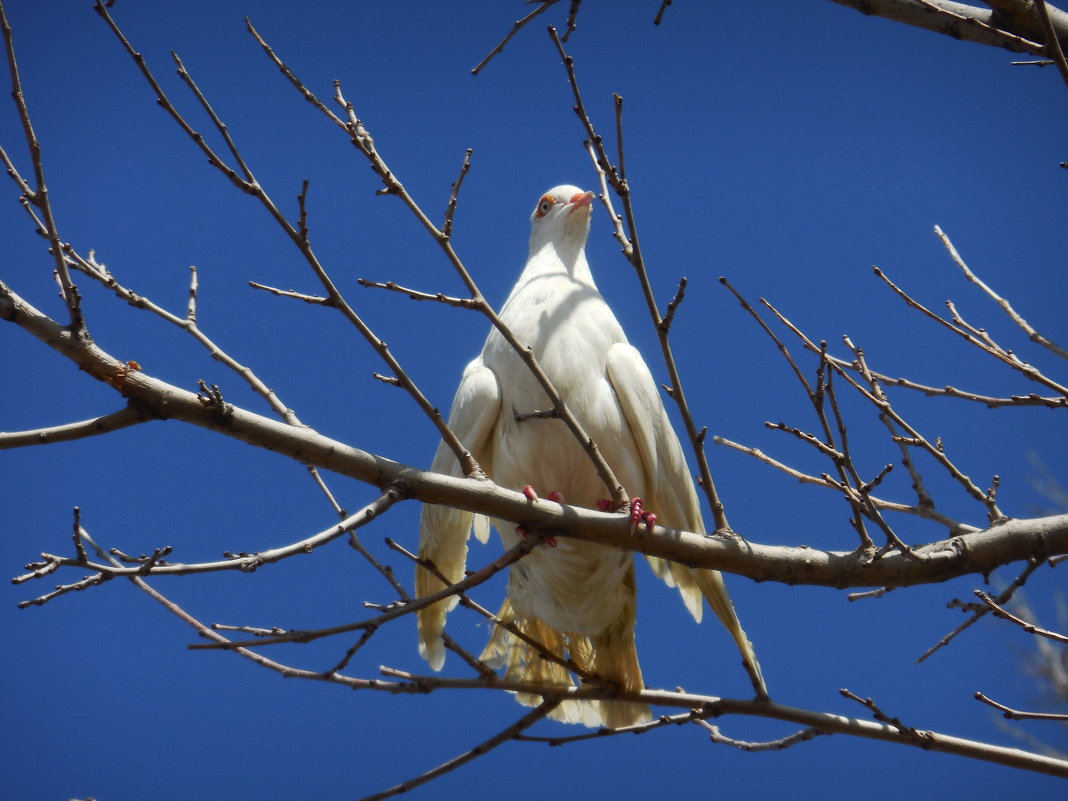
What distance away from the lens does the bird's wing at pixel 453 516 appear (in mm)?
5020

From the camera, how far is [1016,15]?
360 cm

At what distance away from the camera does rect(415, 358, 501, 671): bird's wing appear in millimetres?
5020

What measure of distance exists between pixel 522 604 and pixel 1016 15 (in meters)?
3.33

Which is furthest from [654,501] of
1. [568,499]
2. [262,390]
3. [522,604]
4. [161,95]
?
[161,95]

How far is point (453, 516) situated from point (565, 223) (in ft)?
7.03

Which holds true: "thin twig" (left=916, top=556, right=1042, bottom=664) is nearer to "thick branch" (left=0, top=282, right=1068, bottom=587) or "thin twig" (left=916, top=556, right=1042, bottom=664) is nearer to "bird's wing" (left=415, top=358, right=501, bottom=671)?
"thick branch" (left=0, top=282, right=1068, bottom=587)

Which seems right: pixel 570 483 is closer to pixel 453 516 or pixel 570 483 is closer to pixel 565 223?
pixel 453 516

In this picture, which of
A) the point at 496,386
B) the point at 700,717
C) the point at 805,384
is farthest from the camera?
the point at 496,386

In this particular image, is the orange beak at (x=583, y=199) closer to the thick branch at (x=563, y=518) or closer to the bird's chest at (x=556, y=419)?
the bird's chest at (x=556, y=419)

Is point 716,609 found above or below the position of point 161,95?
below

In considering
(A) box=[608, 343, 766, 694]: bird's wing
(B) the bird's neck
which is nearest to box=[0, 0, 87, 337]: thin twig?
(A) box=[608, 343, 766, 694]: bird's wing

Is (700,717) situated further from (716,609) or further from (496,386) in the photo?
(496,386)

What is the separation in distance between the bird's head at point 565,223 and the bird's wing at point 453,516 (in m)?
1.35

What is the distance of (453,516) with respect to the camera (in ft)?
16.8
